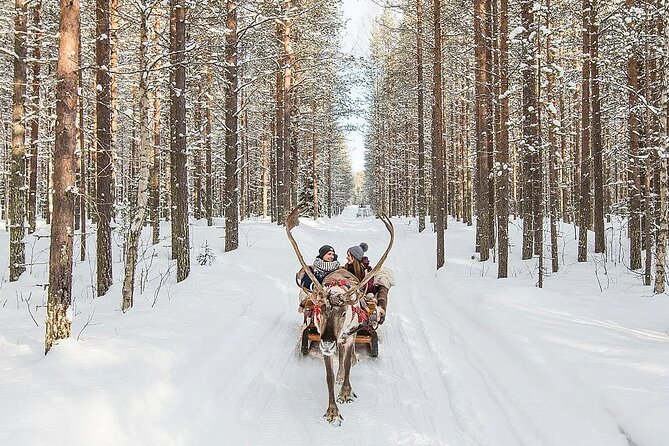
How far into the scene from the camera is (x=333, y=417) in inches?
214

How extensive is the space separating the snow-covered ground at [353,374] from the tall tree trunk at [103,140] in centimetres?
126

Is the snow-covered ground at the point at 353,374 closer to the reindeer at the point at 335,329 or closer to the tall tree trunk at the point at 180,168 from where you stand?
the reindeer at the point at 335,329

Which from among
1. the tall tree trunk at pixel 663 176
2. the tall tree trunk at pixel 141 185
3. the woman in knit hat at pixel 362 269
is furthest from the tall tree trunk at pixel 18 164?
the tall tree trunk at pixel 663 176

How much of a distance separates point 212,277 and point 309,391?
22.7 feet

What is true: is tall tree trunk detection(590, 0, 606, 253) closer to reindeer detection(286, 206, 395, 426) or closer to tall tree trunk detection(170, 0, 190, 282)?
tall tree trunk detection(170, 0, 190, 282)

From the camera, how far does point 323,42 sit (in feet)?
87.2

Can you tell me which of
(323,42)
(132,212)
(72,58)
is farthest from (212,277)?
(323,42)

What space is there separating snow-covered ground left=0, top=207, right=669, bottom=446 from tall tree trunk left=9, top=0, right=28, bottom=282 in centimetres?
368

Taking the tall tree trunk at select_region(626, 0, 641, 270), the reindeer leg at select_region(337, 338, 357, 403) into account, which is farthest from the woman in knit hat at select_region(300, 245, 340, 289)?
the tall tree trunk at select_region(626, 0, 641, 270)

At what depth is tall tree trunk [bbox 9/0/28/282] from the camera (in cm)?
1384

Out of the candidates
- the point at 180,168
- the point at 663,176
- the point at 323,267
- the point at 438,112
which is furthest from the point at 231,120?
the point at 663,176

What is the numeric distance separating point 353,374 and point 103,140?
8.22 metres

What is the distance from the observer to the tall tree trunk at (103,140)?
10952 millimetres

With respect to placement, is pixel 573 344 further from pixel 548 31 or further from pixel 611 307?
pixel 548 31
